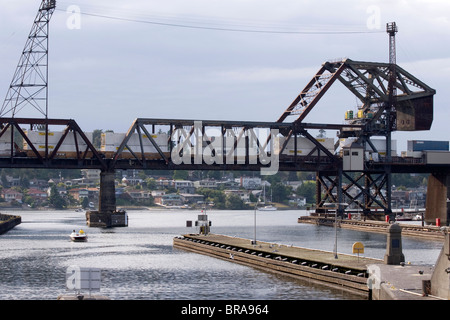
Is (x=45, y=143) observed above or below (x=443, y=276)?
above

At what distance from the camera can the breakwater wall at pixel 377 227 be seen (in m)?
131

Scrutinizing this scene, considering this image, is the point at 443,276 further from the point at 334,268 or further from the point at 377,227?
the point at 377,227

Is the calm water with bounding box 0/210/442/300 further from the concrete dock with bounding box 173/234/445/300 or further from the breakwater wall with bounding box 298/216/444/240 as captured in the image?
the breakwater wall with bounding box 298/216/444/240

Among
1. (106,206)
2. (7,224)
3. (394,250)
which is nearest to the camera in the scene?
(394,250)

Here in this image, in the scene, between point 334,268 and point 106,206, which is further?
point 106,206

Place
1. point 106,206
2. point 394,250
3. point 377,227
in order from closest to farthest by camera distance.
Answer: point 394,250 → point 377,227 → point 106,206

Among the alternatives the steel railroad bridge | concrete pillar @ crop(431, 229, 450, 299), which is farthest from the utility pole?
concrete pillar @ crop(431, 229, 450, 299)

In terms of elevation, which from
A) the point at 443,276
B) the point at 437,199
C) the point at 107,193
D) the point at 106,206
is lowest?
the point at 443,276

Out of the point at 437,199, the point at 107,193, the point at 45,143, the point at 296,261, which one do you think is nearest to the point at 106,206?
the point at 107,193

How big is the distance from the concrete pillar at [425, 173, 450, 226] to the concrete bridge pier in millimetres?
64256

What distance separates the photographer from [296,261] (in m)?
80.0

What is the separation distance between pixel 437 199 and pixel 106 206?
225 ft

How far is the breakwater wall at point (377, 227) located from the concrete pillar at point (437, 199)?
1571cm
